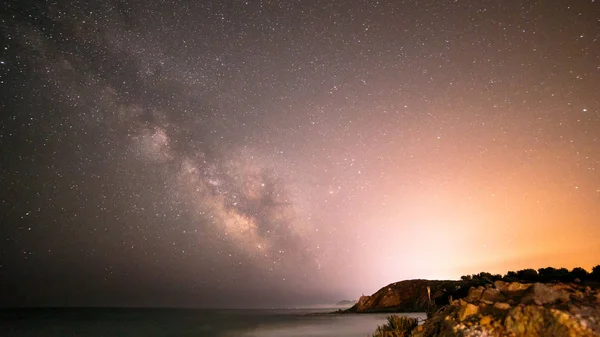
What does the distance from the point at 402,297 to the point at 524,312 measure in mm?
44451

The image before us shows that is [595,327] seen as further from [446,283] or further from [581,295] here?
[446,283]

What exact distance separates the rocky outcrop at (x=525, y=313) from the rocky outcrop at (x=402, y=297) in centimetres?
3674

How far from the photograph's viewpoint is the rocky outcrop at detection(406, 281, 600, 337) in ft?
27.0

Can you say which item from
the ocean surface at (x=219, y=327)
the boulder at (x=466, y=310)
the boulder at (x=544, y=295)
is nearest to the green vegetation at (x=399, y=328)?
the boulder at (x=466, y=310)

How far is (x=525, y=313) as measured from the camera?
886cm

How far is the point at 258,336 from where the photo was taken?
127 ft

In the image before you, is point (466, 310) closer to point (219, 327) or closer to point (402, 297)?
point (402, 297)

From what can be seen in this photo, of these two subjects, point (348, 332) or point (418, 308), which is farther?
point (418, 308)

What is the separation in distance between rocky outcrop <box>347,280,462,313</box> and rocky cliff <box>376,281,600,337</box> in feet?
120

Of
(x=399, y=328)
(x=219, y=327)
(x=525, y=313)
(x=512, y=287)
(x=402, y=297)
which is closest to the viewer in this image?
(x=525, y=313)

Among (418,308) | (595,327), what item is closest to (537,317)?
(595,327)

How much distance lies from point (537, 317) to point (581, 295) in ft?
5.29

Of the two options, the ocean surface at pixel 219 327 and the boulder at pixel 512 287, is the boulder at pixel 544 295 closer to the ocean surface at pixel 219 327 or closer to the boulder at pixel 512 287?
the boulder at pixel 512 287

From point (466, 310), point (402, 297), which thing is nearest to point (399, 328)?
point (466, 310)
